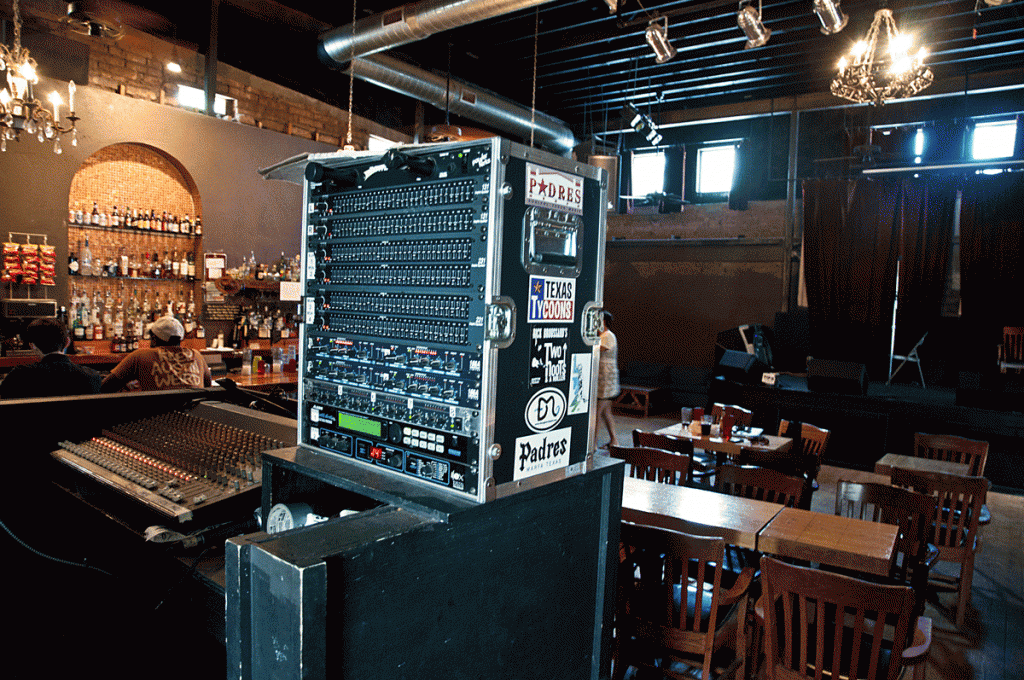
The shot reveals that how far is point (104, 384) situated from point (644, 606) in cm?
332

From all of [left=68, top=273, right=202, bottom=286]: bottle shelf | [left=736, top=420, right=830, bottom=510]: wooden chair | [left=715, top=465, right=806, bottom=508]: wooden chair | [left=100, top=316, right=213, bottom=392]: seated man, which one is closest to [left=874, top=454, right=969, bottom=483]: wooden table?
[left=736, top=420, right=830, bottom=510]: wooden chair

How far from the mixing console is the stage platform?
7.20 metres

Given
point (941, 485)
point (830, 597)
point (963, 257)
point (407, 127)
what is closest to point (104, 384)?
point (830, 597)

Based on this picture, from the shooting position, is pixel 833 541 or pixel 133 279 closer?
pixel 833 541

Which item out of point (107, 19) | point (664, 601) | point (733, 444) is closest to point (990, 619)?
point (733, 444)

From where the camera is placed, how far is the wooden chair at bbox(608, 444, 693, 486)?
3918 millimetres

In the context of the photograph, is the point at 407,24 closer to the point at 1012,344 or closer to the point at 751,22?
the point at 751,22

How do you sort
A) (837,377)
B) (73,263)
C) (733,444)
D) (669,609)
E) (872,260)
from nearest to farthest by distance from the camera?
(669,609)
(733,444)
(73,263)
(837,377)
(872,260)

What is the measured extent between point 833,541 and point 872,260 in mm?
7871

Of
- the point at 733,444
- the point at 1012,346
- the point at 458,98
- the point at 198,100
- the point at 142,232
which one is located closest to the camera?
the point at 733,444

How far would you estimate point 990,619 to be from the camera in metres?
3.66

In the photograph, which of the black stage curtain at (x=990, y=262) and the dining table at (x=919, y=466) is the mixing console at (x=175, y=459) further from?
the black stage curtain at (x=990, y=262)

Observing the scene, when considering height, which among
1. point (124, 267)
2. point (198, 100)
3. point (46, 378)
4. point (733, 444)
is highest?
point (198, 100)

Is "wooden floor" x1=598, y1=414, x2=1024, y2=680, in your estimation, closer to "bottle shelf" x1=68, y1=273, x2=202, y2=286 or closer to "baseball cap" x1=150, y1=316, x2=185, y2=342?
"baseball cap" x1=150, y1=316, x2=185, y2=342
